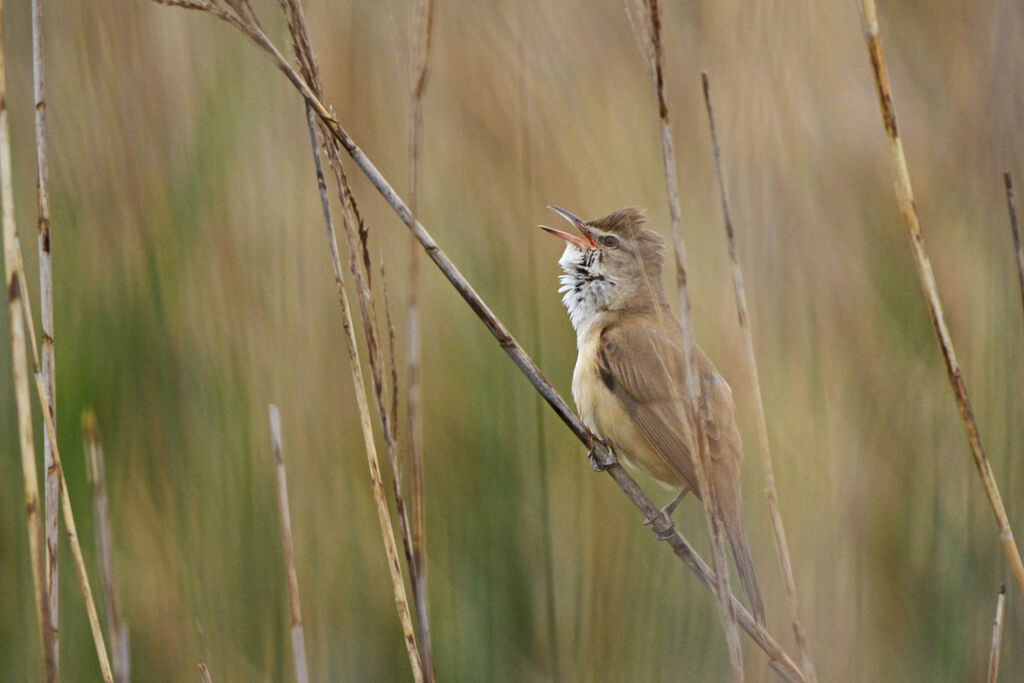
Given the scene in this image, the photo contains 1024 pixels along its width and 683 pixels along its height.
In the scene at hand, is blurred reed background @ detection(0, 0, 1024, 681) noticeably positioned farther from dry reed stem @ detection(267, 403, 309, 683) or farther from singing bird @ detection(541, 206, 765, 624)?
dry reed stem @ detection(267, 403, 309, 683)

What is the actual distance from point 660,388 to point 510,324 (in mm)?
457

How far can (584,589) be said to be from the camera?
2.80 metres

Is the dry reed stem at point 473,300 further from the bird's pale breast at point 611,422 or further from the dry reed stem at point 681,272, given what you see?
the bird's pale breast at point 611,422

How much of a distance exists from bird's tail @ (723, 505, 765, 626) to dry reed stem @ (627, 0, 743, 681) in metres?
0.44

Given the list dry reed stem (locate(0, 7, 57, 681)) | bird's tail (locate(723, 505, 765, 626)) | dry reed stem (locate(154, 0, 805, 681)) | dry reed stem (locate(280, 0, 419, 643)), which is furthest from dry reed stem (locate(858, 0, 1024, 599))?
dry reed stem (locate(0, 7, 57, 681))

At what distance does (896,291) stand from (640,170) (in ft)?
2.92

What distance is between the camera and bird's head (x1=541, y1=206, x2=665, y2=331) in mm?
3012

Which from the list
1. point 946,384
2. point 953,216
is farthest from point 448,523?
point 953,216

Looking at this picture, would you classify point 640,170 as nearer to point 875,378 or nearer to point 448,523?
point 875,378

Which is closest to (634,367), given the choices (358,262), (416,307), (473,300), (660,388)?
(660,388)

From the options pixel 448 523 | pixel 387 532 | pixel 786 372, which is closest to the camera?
pixel 387 532

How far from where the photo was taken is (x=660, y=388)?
274 cm

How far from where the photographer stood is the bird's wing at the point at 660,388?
257cm

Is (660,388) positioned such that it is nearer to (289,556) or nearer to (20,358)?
(289,556)
